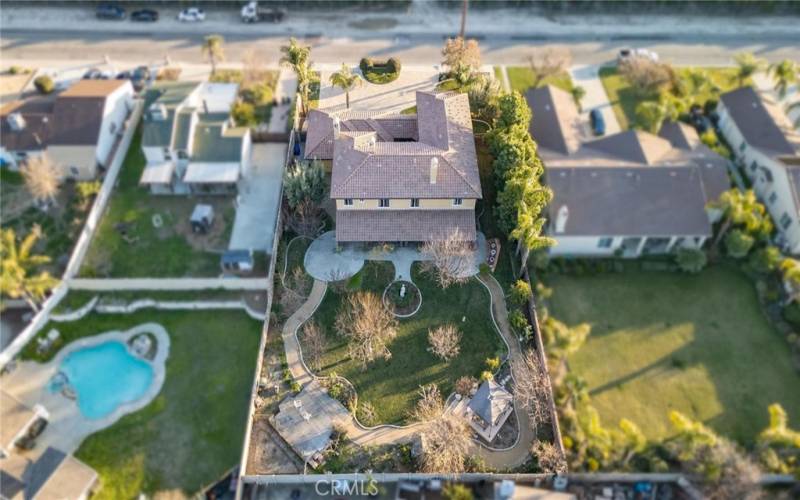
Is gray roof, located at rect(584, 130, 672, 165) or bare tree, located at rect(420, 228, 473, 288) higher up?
gray roof, located at rect(584, 130, 672, 165)

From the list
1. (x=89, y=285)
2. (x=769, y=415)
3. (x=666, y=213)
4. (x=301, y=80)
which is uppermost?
(x=301, y=80)

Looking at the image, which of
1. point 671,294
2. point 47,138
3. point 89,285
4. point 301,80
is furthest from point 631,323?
point 47,138

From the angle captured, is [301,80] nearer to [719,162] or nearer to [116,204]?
[116,204]

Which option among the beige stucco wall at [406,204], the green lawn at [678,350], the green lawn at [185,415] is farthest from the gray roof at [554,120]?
the green lawn at [185,415]

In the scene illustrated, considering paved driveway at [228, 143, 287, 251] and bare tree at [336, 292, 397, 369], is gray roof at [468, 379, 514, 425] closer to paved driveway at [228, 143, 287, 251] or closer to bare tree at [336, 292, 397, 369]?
bare tree at [336, 292, 397, 369]

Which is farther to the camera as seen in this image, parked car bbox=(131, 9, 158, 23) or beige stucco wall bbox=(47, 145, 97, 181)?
parked car bbox=(131, 9, 158, 23)

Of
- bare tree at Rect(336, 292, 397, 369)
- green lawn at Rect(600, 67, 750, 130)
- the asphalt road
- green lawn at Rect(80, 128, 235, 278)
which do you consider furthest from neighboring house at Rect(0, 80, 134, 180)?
green lawn at Rect(600, 67, 750, 130)

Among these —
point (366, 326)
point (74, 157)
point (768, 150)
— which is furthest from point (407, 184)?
point (768, 150)
